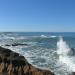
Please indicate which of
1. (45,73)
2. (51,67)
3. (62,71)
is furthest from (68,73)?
(45,73)

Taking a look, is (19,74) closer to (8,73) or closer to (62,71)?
(8,73)

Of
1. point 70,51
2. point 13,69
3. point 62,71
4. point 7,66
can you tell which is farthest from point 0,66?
point 70,51

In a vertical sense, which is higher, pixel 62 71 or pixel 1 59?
pixel 1 59

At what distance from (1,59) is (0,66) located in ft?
10.0

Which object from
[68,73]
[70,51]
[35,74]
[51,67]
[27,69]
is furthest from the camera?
[70,51]

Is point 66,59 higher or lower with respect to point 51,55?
lower

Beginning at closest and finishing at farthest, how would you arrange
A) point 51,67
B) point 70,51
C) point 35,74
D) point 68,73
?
point 35,74 < point 68,73 < point 51,67 < point 70,51

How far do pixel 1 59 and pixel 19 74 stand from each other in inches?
197

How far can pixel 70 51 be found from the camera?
3397 cm

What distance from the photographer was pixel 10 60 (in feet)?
61.7

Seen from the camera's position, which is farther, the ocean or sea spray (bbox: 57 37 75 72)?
sea spray (bbox: 57 37 75 72)

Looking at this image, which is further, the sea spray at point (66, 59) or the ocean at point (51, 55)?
the sea spray at point (66, 59)

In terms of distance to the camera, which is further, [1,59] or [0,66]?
[1,59]

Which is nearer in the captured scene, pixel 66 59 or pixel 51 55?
pixel 66 59
